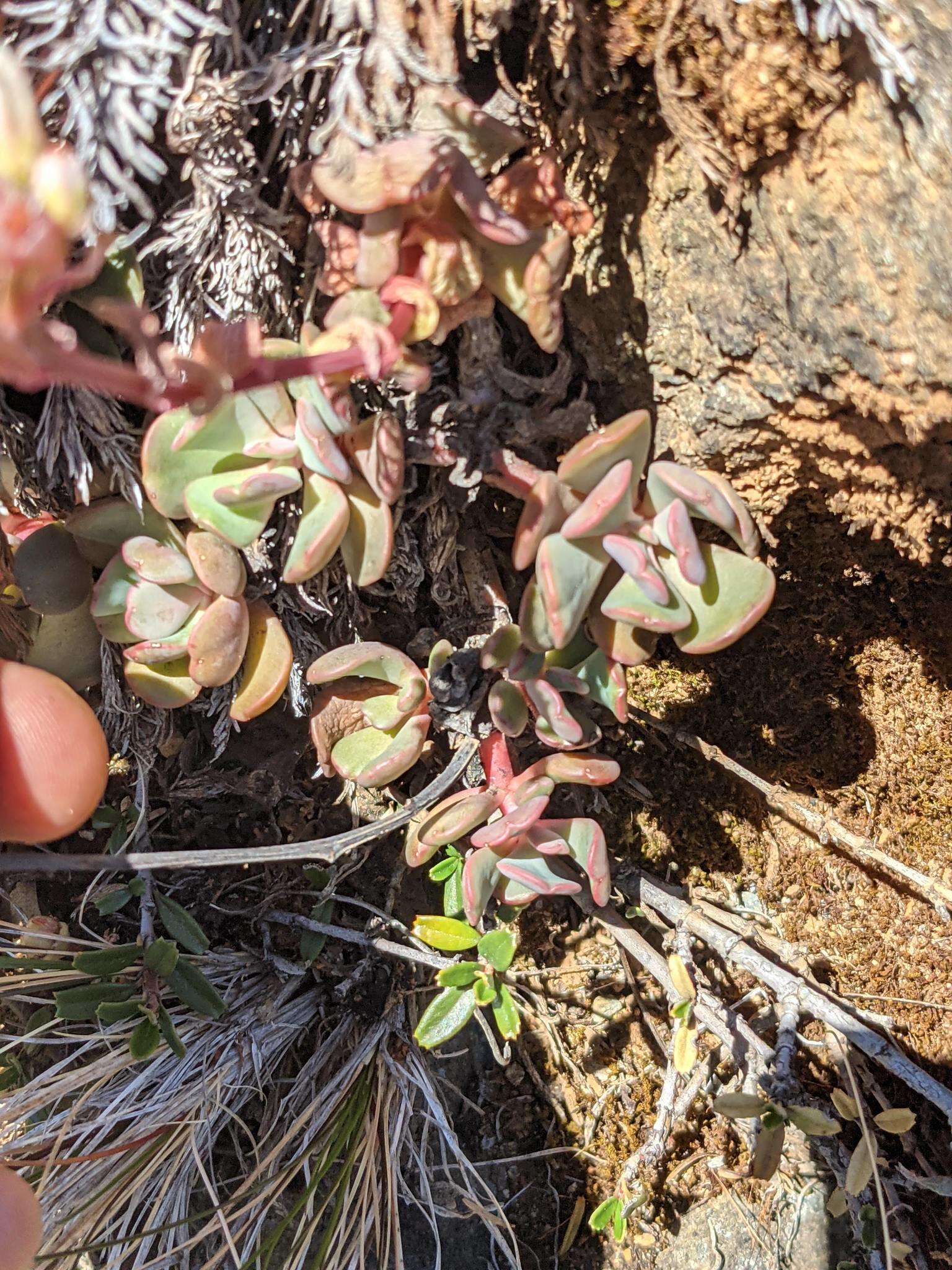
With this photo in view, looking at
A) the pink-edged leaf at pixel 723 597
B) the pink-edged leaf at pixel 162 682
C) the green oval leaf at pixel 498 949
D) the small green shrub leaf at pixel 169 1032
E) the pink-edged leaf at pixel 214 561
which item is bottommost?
the small green shrub leaf at pixel 169 1032

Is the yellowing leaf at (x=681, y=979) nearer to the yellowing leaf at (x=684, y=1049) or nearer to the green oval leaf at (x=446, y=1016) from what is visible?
the yellowing leaf at (x=684, y=1049)

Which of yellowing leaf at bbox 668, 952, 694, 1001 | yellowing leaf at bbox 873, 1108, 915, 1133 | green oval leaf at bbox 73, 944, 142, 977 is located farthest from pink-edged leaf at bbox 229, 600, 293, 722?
yellowing leaf at bbox 873, 1108, 915, 1133

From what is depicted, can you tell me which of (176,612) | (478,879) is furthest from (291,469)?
(478,879)

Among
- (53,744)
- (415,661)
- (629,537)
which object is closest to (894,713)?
(629,537)

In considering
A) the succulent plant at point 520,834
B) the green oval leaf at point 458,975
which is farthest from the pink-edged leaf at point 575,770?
the green oval leaf at point 458,975

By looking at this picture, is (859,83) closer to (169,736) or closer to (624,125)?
(624,125)
